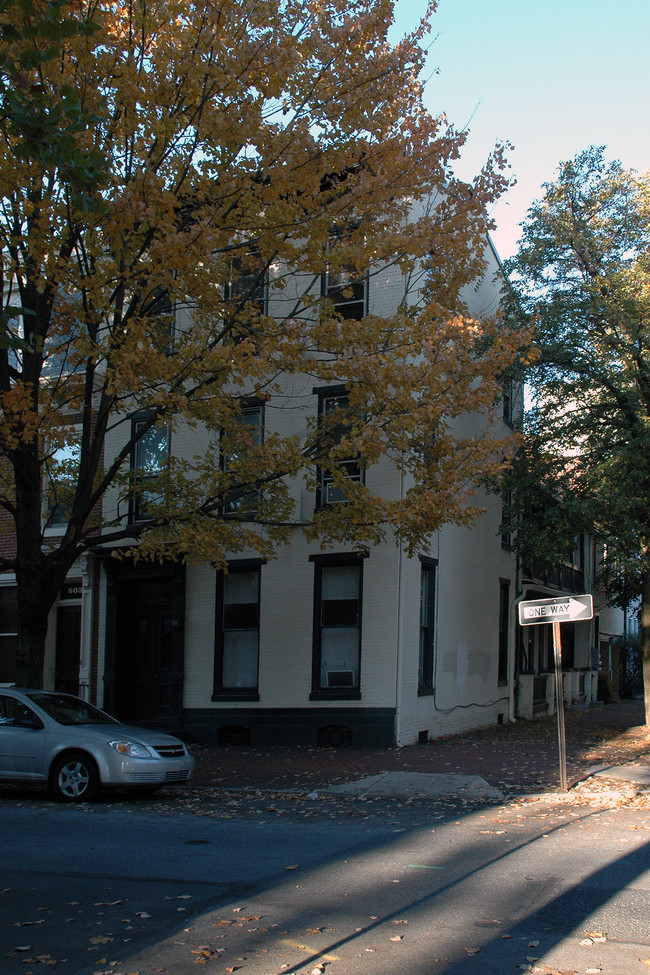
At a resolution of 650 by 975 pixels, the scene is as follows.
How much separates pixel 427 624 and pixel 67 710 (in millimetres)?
7430

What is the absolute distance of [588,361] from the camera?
58.4 feet

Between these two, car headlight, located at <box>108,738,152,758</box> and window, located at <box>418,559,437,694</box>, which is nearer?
car headlight, located at <box>108,738,152,758</box>

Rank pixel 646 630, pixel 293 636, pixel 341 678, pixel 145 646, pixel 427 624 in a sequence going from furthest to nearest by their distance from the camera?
1. pixel 145 646
2. pixel 646 630
3. pixel 427 624
4. pixel 293 636
5. pixel 341 678

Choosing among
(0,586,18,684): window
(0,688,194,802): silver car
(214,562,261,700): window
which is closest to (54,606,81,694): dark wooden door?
(0,586,18,684): window

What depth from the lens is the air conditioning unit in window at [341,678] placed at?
16.6 meters

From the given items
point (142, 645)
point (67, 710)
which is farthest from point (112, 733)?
point (142, 645)

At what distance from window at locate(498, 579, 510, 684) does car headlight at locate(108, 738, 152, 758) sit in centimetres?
1234

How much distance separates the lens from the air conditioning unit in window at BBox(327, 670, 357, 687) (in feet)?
54.5

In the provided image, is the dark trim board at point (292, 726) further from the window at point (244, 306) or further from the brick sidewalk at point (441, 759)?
the window at point (244, 306)

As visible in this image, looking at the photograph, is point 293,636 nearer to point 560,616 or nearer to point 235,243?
point 560,616

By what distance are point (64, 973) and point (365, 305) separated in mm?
13629

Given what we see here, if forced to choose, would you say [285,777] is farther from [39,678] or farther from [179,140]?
[179,140]

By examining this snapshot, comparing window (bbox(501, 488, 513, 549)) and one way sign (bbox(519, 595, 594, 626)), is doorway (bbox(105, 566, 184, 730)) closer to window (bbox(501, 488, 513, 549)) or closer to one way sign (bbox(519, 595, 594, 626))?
window (bbox(501, 488, 513, 549))

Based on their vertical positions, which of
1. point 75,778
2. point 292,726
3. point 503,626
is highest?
point 503,626
